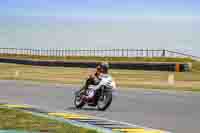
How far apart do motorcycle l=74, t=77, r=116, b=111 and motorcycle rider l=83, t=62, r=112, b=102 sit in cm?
8

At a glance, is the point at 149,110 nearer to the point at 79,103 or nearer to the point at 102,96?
the point at 102,96

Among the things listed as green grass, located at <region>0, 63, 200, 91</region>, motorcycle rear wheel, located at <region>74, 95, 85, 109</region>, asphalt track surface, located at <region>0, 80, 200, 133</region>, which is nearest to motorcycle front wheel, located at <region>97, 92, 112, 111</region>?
asphalt track surface, located at <region>0, 80, 200, 133</region>

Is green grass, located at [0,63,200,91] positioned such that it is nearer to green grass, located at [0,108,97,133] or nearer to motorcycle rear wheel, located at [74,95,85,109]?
motorcycle rear wheel, located at [74,95,85,109]

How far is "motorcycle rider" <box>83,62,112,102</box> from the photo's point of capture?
53.8 ft

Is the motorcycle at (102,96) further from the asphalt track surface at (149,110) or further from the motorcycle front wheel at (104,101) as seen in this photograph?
the asphalt track surface at (149,110)

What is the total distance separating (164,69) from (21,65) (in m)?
25.0

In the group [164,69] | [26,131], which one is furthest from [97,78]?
[164,69]

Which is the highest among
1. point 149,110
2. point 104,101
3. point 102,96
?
point 102,96

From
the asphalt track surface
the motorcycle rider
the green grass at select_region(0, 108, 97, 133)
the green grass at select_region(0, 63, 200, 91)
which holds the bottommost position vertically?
the green grass at select_region(0, 63, 200, 91)

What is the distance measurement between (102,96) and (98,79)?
55cm

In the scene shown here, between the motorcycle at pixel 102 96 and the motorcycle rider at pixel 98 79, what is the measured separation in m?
0.08

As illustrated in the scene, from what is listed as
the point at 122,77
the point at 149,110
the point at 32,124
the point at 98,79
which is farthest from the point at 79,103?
the point at 122,77

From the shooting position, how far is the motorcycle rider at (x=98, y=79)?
1641 cm

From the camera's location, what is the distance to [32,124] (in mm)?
12578
